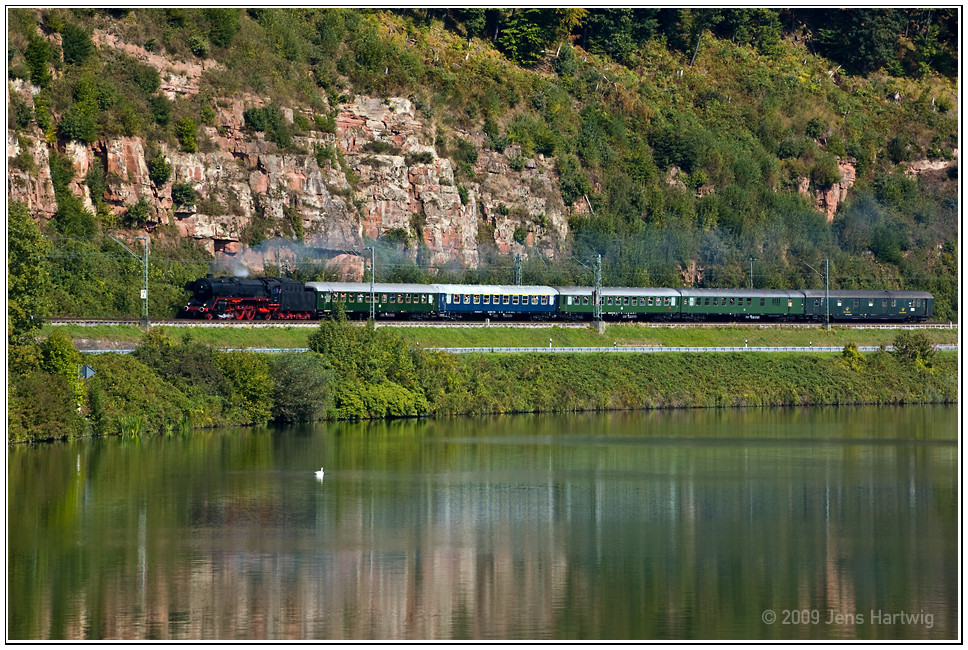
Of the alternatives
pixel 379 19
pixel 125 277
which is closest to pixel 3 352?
pixel 125 277

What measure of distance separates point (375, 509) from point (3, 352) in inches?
706

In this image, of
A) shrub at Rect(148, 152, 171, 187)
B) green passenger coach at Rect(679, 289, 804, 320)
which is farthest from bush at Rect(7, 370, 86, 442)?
green passenger coach at Rect(679, 289, 804, 320)

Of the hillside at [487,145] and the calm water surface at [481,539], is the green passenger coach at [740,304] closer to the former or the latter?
the hillside at [487,145]

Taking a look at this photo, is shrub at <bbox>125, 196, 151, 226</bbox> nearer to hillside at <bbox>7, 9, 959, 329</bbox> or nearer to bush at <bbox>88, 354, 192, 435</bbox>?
hillside at <bbox>7, 9, 959, 329</bbox>

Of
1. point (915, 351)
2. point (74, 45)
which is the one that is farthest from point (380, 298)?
point (915, 351)

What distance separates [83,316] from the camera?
292 ft

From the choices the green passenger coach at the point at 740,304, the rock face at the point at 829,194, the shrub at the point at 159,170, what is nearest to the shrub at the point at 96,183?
the shrub at the point at 159,170

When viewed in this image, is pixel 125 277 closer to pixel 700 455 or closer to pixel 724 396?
pixel 724 396

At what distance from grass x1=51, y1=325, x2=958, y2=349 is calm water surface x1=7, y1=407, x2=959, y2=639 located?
58.5ft

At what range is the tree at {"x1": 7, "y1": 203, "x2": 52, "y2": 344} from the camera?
62938mm

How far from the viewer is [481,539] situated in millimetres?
40250

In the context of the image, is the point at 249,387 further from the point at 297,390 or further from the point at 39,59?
the point at 39,59

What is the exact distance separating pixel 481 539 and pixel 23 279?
1300 inches

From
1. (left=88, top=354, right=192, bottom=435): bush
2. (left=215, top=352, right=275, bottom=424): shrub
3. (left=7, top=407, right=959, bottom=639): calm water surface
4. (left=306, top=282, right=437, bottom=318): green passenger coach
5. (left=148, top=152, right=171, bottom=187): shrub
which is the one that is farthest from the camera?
(left=148, top=152, right=171, bottom=187): shrub
